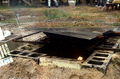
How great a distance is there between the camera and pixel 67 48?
389 centimetres

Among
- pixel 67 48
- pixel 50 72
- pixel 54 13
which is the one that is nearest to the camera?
pixel 50 72

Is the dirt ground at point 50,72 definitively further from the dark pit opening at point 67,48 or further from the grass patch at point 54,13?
the grass patch at point 54,13

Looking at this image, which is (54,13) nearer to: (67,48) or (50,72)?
(67,48)

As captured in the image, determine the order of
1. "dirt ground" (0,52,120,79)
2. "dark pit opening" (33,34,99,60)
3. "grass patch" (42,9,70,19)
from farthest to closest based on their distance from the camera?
"grass patch" (42,9,70,19), "dark pit opening" (33,34,99,60), "dirt ground" (0,52,120,79)

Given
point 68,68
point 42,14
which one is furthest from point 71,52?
point 42,14

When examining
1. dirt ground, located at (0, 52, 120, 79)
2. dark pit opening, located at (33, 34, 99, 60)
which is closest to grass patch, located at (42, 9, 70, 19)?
dark pit opening, located at (33, 34, 99, 60)

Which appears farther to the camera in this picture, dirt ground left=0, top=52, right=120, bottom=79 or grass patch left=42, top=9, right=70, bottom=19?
grass patch left=42, top=9, right=70, bottom=19

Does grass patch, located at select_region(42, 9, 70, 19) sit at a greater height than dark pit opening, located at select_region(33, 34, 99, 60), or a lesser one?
greater

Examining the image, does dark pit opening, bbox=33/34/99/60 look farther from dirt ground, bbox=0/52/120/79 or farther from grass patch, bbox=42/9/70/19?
grass patch, bbox=42/9/70/19

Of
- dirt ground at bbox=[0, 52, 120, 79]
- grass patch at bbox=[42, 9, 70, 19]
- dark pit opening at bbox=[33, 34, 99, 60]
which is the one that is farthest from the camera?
grass patch at bbox=[42, 9, 70, 19]

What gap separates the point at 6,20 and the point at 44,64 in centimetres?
533

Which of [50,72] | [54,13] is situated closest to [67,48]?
[50,72]

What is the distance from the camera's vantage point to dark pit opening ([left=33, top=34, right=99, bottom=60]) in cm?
349

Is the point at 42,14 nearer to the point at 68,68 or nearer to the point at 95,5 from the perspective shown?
the point at 95,5
